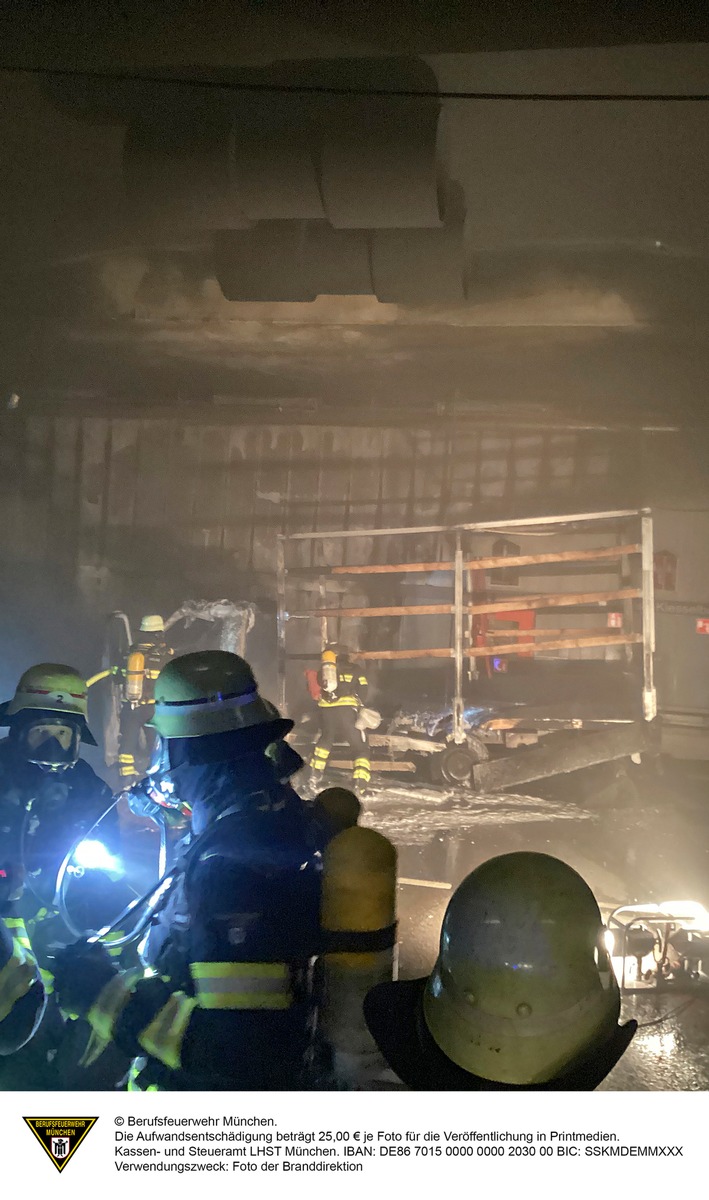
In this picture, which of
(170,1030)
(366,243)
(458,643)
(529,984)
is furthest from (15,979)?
(366,243)

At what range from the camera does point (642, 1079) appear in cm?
222

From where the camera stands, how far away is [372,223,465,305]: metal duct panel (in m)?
3.06

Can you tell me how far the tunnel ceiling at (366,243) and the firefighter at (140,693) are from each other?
1040 millimetres

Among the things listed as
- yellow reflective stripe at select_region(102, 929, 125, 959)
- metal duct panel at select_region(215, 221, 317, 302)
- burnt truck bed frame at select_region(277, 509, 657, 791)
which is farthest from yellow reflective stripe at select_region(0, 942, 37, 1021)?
metal duct panel at select_region(215, 221, 317, 302)

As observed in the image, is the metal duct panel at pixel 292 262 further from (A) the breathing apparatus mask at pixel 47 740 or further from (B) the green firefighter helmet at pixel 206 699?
(B) the green firefighter helmet at pixel 206 699

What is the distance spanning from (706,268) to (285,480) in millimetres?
1869

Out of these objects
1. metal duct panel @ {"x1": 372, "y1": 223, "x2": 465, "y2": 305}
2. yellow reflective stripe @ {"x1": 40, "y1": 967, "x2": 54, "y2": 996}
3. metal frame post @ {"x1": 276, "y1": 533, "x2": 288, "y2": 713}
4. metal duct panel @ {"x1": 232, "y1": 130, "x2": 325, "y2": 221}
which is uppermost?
metal duct panel @ {"x1": 232, "y1": 130, "x2": 325, "y2": 221}

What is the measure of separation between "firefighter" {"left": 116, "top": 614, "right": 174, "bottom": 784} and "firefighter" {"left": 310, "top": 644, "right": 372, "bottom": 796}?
691 mm

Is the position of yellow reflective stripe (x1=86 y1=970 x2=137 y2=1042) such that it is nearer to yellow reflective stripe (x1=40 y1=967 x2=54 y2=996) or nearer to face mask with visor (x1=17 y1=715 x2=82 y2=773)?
yellow reflective stripe (x1=40 y1=967 x2=54 y2=996)

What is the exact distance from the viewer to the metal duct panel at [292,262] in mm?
3062

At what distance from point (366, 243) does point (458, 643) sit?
1.68 metres

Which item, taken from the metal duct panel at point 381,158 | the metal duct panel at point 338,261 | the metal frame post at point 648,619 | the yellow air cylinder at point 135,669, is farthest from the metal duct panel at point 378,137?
the yellow air cylinder at point 135,669

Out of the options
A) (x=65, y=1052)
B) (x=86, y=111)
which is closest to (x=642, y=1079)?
(x=65, y=1052)
